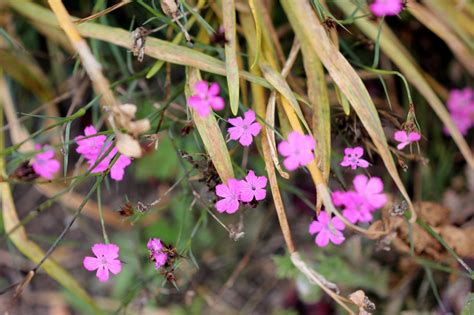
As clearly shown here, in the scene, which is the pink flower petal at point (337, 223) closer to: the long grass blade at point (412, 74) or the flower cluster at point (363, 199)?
the flower cluster at point (363, 199)

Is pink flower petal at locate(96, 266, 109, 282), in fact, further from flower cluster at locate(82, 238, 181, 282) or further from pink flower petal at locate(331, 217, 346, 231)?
pink flower petal at locate(331, 217, 346, 231)

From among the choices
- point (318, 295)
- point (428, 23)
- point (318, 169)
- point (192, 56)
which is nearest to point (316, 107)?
point (318, 169)

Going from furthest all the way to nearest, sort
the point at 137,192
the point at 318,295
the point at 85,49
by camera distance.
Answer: the point at 137,192, the point at 318,295, the point at 85,49

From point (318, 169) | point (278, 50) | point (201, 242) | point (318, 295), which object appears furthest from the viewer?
point (201, 242)

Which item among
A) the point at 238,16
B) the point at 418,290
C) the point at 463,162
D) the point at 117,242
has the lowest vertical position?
the point at 117,242

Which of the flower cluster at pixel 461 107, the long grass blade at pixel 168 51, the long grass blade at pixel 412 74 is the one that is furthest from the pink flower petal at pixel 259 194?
the flower cluster at pixel 461 107

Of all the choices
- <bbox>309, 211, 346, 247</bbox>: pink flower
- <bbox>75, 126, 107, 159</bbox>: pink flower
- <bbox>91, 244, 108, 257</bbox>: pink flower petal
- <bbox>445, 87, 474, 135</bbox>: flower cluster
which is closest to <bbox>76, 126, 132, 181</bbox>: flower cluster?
<bbox>75, 126, 107, 159</bbox>: pink flower

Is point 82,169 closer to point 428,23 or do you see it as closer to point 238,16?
point 238,16

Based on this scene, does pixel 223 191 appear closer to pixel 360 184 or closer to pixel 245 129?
pixel 245 129

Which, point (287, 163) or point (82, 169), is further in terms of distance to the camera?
point (82, 169)
